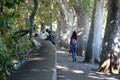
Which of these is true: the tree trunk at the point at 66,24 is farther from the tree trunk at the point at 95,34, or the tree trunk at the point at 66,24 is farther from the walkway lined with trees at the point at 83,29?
the tree trunk at the point at 95,34

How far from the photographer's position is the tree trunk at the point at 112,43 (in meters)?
15.1

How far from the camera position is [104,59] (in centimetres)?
1531

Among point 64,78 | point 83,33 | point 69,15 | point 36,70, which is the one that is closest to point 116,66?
point 64,78

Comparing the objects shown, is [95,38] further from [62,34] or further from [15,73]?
[62,34]

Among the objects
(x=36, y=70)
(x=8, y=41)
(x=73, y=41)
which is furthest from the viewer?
(x=73, y=41)

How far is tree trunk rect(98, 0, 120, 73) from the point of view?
15094 mm

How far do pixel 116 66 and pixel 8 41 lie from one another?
36.7 feet

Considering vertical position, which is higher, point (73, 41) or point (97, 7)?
point (97, 7)

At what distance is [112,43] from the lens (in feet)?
50.2

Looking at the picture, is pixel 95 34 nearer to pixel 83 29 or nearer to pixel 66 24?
pixel 83 29

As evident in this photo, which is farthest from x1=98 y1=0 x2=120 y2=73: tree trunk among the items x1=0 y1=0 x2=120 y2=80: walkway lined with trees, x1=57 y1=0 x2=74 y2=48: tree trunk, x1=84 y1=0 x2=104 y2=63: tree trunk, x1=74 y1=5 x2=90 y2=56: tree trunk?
x1=57 y1=0 x2=74 y2=48: tree trunk

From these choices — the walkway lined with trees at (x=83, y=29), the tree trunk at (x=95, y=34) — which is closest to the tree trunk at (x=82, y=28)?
the walkway lined with trees at (x=83, y=29)

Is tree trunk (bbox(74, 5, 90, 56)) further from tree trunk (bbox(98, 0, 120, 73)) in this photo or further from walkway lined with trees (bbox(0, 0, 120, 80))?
tree trunk (bbox(98, 0, 120, 73))

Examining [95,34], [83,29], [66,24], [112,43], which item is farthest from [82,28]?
[112,43]
